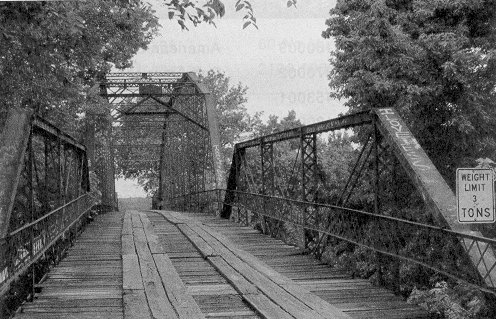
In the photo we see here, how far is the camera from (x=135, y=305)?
845 cm

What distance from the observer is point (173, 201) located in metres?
43.4

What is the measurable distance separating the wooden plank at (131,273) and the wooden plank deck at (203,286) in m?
0.01

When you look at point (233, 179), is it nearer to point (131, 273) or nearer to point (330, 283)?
point (131, 273)

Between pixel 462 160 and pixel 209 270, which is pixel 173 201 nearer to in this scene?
pixel 462 160

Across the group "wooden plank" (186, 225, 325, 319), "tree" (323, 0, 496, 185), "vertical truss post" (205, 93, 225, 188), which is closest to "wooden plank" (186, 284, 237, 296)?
"wooden plank" (186, 225, 325, 319)

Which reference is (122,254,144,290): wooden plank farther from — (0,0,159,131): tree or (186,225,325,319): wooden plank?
(0,0,159,131): tree

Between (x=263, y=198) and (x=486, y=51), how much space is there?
905 cm

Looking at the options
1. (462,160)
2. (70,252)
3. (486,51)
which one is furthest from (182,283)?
(486,51)

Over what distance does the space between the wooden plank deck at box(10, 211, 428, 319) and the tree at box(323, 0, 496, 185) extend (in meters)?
7.76

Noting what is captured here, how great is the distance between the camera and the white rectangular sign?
6.26 m

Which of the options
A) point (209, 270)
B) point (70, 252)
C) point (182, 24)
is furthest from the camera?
point (70, 252)

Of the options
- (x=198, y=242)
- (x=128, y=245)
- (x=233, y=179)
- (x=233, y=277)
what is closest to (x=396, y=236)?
(x=233, y=277)

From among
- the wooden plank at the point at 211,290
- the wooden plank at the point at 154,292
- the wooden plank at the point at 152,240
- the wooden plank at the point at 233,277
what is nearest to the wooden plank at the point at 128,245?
the wooden plank at the point at 152,240

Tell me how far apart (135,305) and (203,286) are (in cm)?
155
